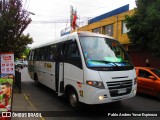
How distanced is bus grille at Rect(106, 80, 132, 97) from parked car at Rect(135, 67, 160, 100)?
287 centimetres

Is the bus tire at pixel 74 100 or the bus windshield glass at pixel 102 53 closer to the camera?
the bus windshield glass at pixel 102 53

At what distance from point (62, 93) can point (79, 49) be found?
2.14m

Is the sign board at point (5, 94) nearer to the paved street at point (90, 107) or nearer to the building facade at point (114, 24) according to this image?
the paved street at point (90, 107)

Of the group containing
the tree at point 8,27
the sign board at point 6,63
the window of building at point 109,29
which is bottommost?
the sign board at point 6,63

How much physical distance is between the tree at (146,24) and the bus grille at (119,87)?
7.27 metres

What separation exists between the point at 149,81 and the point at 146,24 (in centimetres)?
541

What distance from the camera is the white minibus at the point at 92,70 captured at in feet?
21.0

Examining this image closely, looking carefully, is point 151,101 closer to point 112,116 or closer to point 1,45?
point 112,116

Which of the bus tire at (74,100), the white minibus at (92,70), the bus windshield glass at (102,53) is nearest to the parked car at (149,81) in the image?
the white minibus at (92,70)

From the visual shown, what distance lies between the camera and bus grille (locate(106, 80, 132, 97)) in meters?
6.53

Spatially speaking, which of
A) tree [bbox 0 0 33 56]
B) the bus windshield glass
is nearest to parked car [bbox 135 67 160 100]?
the bus windshield glass

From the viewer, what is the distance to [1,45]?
11352mm

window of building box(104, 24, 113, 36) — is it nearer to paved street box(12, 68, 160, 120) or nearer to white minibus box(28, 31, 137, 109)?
paved street box(12, 68, 160, 120)

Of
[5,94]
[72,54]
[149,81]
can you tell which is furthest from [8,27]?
[149,81]
